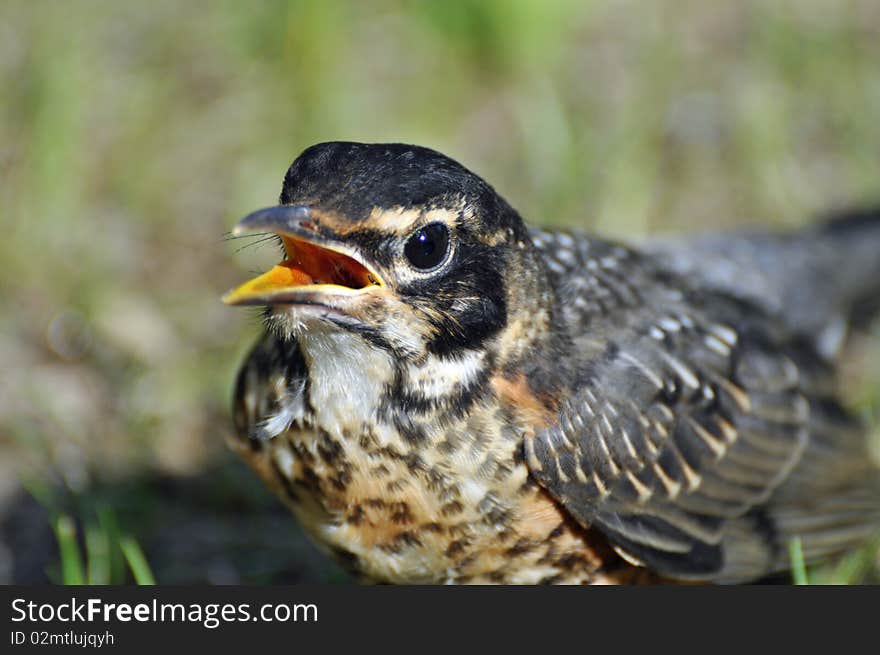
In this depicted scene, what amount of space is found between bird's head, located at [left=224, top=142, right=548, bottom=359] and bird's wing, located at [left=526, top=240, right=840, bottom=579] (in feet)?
1.69

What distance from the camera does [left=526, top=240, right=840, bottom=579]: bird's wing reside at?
12.6ft

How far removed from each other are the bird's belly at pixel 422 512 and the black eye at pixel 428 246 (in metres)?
0.61

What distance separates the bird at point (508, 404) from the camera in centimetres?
335

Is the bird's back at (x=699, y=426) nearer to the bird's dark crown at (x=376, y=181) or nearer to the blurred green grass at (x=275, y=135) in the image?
the bird's dark crown at (x=376, y=181)

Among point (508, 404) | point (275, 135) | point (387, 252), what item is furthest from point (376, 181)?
point (275, 135)

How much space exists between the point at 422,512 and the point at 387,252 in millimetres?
893

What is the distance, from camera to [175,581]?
16.2ft

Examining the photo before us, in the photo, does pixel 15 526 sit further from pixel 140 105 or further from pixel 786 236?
pixel 786 236

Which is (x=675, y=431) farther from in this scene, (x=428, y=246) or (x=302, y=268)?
(x=302, y=268)

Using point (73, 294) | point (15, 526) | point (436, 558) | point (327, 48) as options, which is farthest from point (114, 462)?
point (327, 48)

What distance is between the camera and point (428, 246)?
3.35 m

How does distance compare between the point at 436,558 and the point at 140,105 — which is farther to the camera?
the point at 140,105

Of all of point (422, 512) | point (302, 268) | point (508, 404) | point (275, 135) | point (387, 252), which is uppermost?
point (275, 135)

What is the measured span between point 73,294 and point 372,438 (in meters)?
3.06
